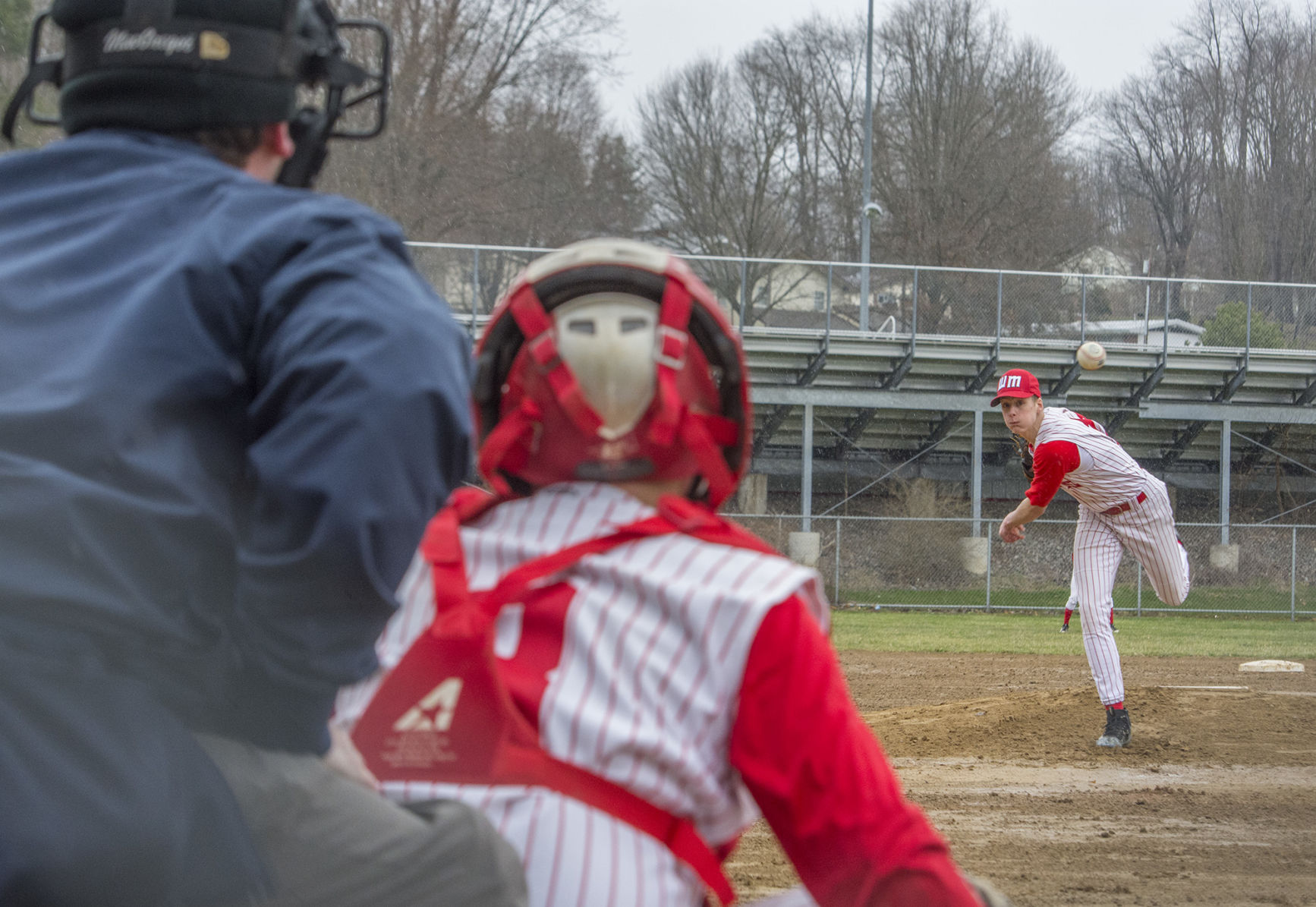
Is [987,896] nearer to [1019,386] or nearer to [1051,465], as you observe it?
[1051,465]

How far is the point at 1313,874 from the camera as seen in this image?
547 cm

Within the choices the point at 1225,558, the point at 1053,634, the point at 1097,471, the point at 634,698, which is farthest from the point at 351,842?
the point at 1225,558

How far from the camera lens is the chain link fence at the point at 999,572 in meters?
20.1

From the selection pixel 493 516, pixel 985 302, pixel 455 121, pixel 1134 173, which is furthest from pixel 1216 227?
pixel 493 516

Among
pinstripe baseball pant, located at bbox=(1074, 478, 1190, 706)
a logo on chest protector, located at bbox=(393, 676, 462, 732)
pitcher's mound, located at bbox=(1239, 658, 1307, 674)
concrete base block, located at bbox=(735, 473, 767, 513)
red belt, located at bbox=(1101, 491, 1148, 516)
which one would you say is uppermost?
a logo on chest protector, located at bbox=(393, 676, 462, 732)

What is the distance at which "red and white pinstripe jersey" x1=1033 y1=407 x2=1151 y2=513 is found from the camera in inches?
335

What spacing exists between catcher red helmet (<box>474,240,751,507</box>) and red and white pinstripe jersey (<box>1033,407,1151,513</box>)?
692 centimetres

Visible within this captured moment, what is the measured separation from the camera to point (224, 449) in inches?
60.5

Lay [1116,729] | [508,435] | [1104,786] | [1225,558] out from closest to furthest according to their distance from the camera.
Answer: [508,435], [1104,786], [1116,729], [1225,558]

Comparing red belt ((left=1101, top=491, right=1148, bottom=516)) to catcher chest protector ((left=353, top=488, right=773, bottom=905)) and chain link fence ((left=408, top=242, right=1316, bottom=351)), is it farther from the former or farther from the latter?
chain link fence ((left=408, top=242, right=1316, bottom=351))

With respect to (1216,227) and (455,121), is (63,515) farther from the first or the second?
(1216,227)

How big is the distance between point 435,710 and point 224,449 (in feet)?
1.48

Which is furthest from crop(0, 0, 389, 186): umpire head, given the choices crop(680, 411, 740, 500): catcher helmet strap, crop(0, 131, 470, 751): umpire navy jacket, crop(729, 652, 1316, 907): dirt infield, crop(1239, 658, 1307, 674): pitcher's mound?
crop(1239, 658, 1307, 674): pitcher's mound

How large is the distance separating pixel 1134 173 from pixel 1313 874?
4170 centimetres
